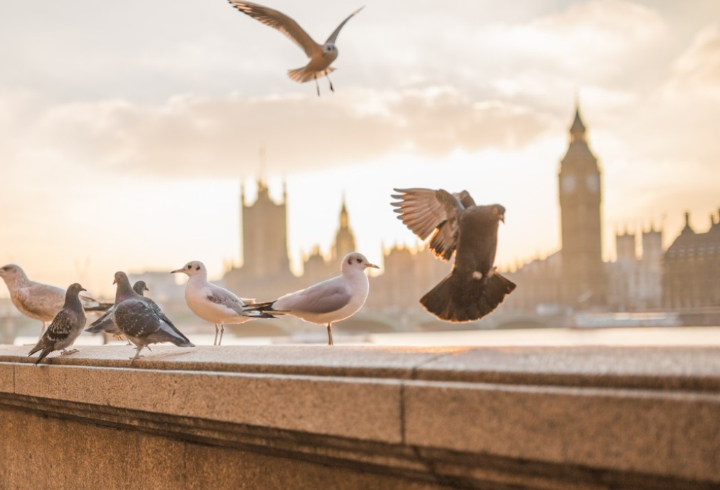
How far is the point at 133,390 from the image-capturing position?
2.68 metres

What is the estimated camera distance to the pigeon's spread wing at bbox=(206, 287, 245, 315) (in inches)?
149

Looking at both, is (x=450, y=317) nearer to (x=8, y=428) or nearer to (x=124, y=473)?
(x=124, y=473)

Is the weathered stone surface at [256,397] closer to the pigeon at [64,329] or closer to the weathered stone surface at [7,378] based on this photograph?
the pigeon at [64,329]

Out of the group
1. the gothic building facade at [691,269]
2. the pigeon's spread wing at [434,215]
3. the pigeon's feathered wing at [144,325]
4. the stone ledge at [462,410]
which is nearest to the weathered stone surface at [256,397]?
the stone ledge at [462,410]

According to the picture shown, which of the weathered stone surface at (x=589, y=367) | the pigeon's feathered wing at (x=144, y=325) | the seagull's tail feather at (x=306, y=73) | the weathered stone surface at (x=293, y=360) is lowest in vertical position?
the weathered stone surface at (x=293, y=360)

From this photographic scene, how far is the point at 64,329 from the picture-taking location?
3439 mm

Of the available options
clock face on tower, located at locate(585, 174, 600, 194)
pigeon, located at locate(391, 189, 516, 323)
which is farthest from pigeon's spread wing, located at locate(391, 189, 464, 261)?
clock face on tower, located at locate(585, 174, 600, 194)

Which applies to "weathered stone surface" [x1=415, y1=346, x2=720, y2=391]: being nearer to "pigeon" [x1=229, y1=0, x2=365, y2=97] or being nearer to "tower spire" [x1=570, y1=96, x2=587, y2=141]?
"pigeon" [x1=229, y1=0, x2=365, y2=97]

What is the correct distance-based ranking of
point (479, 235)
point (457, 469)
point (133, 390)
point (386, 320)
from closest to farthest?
point (457, 469) < point (133, 390) < point (479, 235) < point (386, 320)

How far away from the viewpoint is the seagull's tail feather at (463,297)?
10.1 feet

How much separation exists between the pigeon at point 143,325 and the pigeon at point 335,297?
0.56 metres

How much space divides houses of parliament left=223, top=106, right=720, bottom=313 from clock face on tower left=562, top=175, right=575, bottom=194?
0.15 metres

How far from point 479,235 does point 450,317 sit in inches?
14.0

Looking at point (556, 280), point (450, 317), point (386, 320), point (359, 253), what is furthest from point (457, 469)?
point (556, 280)
